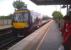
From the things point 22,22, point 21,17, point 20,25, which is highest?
point 21,17

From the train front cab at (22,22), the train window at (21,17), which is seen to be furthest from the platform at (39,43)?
the train window at (21,17)

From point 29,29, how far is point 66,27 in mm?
23269

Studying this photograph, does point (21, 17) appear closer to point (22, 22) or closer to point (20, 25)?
point (22, 22)

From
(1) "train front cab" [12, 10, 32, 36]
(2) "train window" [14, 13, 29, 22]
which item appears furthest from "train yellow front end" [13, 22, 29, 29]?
(2) "train window" [14, 13, 29, 22]

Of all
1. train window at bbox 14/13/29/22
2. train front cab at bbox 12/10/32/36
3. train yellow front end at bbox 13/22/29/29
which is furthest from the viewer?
train window at bbox 14/13/29/22

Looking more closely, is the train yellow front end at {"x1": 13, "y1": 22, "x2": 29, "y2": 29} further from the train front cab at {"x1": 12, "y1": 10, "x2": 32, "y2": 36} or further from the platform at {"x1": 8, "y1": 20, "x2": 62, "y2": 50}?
the platform at {"x1": 8, "y1": 20, "x2": 62, "y2": 50}

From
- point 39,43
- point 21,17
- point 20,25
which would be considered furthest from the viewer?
point 21,17

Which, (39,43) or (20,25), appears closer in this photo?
(39,43)

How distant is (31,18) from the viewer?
29203 mm

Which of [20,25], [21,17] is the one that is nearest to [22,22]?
[20,25]

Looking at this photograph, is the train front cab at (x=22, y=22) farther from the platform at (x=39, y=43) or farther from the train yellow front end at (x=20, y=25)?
the platform at (x=39, y=43)

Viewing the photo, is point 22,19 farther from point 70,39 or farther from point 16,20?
point 70,39

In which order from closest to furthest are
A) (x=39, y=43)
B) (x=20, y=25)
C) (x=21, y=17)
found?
(x=39, y=43)
(x=20, y=25)
(x=21, y=17)

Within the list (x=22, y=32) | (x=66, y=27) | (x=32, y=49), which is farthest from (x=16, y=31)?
(x=66, y=27)
